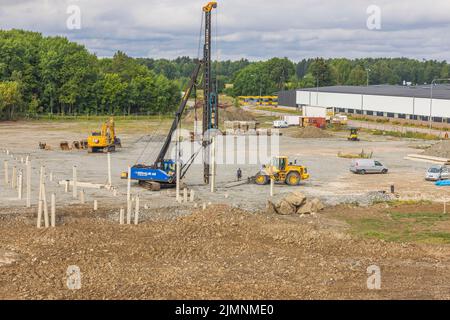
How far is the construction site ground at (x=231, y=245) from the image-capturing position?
25.2m

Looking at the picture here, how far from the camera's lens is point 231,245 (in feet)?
104

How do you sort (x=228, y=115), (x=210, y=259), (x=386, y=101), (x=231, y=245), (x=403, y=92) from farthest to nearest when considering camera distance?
(x=403, y=92), (x=386, y=101), (x=228, y=115), (x=231, y=245), (x=210, y=259)

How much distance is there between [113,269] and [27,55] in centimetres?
9824

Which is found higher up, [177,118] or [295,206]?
[177,118]

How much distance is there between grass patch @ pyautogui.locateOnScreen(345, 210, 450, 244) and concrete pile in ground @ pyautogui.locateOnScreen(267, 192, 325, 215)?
8.29 feet

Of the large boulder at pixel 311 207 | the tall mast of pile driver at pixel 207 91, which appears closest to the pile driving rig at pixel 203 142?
the tall mast of pile driver at pixel 207 91

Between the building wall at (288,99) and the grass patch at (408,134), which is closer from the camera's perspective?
the grass patch at (408,134)

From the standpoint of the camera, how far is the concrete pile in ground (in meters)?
39.5

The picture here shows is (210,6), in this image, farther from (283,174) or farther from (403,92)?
(403,92)

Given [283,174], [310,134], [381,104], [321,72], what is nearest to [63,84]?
[310,134]

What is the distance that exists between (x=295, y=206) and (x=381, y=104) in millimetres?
82586

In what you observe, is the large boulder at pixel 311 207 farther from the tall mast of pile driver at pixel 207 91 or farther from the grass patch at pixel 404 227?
the tall mast of pile driver at pixel 207 91

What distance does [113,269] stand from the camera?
89.2ft

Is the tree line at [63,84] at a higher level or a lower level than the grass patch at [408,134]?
higher
